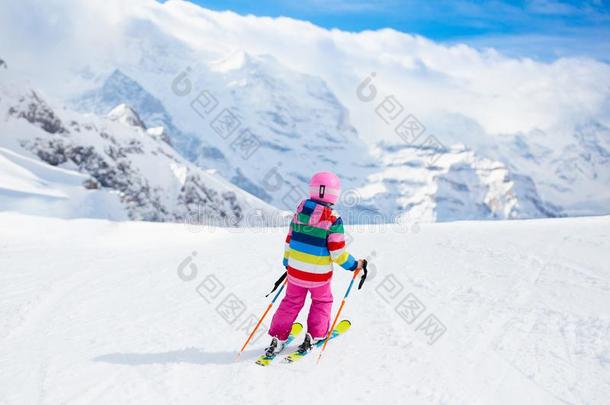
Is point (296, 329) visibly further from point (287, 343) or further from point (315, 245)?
point (315, 245)

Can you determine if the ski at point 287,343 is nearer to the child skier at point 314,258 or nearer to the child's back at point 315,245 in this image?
the child skier at point 314,258

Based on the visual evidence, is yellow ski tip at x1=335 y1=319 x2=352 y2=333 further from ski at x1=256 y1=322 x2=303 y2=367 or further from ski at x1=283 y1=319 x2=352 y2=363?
ski at x1=256 y1=322 x2=303 y2=367

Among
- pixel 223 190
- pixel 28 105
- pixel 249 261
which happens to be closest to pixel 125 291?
pixel 249 261

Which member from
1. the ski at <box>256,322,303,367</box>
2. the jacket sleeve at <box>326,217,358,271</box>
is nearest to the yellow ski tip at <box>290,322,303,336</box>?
the ski at <box>256,322,303,367</box>

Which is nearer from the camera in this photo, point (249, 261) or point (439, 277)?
point (439, 277)

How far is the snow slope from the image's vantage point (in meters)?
4.29

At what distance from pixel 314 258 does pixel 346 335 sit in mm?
1142

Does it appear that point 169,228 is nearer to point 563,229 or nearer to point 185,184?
point 563,229

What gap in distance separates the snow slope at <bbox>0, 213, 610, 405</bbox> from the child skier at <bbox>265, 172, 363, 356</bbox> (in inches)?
13.2

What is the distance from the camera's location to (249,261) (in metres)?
10.1

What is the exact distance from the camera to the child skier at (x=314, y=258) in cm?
506

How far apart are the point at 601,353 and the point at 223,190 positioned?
12352cm

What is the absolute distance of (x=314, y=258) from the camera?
5.15m

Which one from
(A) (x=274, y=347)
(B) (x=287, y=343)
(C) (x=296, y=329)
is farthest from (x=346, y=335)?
(A) (x=274, y=347)
